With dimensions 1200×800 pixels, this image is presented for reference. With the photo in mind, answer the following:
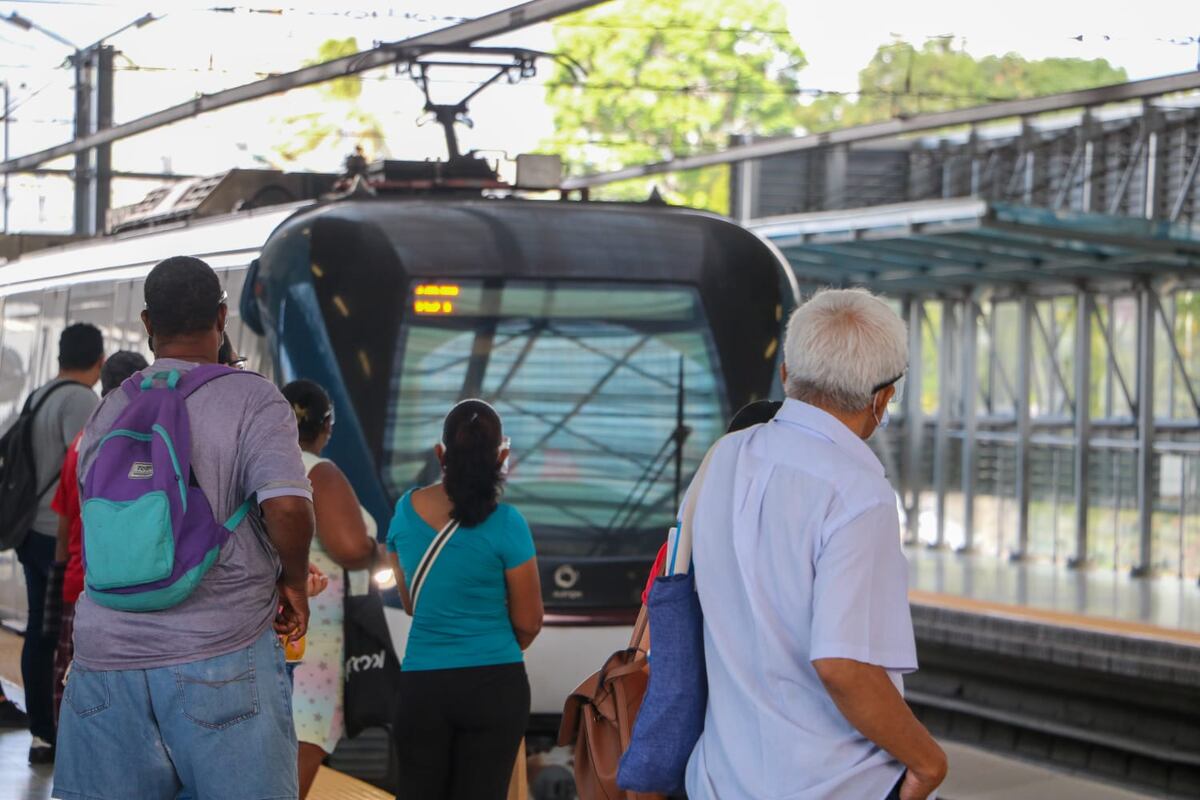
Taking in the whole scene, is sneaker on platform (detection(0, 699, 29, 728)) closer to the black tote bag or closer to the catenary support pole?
the black tote bag

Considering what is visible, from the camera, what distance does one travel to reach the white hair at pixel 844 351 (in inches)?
129

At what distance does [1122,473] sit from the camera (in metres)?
19.6

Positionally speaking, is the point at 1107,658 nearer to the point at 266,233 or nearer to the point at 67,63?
the point at 266,233

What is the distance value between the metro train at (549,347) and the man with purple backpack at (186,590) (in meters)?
4.42

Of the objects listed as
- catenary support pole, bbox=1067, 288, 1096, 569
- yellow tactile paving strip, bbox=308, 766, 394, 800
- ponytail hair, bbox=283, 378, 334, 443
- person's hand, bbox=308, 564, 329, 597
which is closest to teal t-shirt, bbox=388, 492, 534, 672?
person's hand, bbox=308, 564, 329, 597

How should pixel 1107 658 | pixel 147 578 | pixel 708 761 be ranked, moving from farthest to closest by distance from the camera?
pixel 1107 658, pixel 147 578, pixel 708 761

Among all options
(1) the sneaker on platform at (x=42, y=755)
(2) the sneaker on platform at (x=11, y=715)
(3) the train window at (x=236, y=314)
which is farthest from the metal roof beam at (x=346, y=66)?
(1) the sneaker on platform at (x=42, y=755)

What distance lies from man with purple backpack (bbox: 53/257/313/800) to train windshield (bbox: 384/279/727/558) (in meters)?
4.61

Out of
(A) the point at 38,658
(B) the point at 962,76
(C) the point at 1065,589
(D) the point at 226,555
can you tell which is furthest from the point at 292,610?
(B) the point at 962,76

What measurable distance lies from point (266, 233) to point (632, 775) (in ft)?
21.0

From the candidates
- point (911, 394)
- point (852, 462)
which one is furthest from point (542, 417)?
point (911, 394)

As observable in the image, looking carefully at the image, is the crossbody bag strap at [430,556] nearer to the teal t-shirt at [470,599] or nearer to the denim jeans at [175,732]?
the teal t-shirt at [470,599]

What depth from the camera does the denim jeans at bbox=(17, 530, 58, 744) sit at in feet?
26.2

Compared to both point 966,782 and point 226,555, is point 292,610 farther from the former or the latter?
point 966,782
